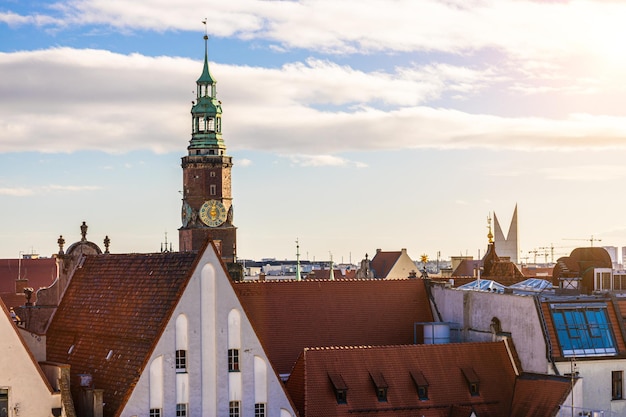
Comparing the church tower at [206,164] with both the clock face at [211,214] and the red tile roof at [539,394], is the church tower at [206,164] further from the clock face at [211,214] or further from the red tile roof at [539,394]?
the red tile roof at [539,394]

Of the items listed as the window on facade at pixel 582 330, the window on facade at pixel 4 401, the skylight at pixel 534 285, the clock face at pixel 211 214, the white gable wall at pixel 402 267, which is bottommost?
the window on facade at pixel 4 401

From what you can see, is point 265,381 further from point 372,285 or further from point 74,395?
point 372,285

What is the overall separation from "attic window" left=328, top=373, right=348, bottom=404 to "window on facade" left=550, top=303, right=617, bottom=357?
1416cm

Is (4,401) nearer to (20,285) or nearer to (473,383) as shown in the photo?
(473,383)

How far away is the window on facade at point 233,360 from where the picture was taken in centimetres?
6228

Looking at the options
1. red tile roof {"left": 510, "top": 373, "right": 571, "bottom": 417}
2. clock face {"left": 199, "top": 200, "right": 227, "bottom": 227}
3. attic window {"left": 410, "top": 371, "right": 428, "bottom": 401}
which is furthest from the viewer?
clock face {"left": 199, "top": 200, "right": 227, "bottom": 227}

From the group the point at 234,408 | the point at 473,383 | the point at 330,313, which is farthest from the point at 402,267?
the point at 234,408

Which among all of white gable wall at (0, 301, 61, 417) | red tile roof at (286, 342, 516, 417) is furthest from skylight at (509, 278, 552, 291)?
white gable wall at (0, 301, 61, 417)

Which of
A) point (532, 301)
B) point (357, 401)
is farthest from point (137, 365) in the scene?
point (532, 301)

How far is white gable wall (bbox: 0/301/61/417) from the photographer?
56938 millimetres

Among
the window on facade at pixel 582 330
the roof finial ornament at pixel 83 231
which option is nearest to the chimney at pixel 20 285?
the roof finial ornament at pixel 83 231

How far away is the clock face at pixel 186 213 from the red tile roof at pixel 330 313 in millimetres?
88286

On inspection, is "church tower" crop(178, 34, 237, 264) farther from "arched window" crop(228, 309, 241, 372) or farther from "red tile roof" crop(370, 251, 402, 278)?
"arched window" crop(228, 309, 241, 372)

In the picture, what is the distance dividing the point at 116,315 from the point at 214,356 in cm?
690
